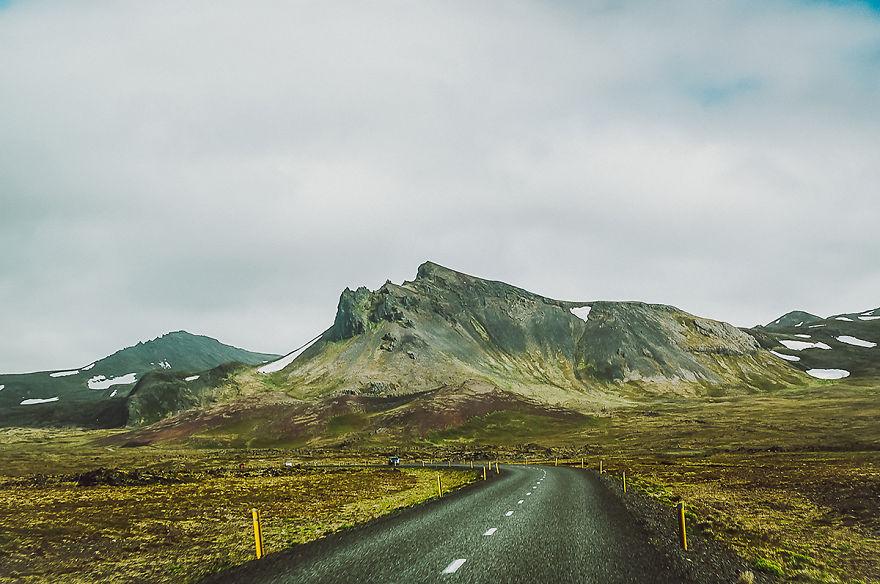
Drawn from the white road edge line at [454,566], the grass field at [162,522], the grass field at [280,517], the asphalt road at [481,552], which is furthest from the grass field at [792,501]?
the grass field at [162,522]

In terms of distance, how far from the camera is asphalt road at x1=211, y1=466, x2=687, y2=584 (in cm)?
1451

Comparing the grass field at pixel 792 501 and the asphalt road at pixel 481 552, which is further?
the grass field at pixel 792 501

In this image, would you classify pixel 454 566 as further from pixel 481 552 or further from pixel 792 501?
pixel 792 501

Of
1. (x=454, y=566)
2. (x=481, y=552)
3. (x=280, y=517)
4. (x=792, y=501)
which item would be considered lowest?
(x=792, y=501)

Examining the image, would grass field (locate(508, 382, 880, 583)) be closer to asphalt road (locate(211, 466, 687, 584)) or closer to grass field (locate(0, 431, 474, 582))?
asphalt road (locate(211, 466, 687, 584))

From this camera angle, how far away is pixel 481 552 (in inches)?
677

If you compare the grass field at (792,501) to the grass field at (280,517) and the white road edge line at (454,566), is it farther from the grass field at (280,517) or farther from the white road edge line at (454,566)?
the white road edge line at (454,566)

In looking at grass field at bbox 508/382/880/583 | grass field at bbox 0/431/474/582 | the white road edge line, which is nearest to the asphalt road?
the white road edge line

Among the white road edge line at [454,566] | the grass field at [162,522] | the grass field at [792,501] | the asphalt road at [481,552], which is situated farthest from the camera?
the grass field at [162,522]

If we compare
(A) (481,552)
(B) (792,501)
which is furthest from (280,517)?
(B) (792,501)

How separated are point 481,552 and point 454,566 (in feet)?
6.97

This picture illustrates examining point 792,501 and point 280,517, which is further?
point 792,501

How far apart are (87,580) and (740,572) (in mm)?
17451

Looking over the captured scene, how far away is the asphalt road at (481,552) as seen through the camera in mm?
14508
